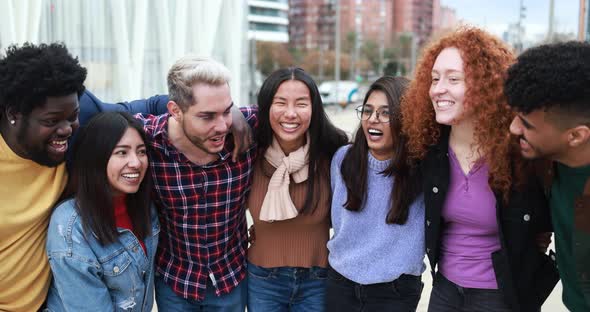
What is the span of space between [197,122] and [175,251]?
2.57 ft

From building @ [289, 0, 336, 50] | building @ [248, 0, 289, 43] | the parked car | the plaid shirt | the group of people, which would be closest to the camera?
the group of people

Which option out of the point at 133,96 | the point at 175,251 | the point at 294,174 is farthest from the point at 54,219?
the point at 133,96

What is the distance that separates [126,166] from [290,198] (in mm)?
966

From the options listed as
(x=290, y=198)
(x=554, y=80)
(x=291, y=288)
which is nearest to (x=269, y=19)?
(x=290, y=198)

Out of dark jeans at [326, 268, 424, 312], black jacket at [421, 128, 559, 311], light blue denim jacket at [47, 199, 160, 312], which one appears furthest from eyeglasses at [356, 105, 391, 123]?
light blue denim jacket at [47, 199, 160, 312]

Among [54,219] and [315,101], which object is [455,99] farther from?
[54,219]

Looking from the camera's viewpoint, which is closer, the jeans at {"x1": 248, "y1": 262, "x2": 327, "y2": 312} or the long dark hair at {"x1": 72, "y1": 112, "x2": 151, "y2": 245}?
the long dark hair at {"x1": 72, "y1": 112, "x2": 151, "y2": 245}

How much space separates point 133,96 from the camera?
29.6ft

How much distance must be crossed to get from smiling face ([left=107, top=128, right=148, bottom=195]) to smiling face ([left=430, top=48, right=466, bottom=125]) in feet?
5.08

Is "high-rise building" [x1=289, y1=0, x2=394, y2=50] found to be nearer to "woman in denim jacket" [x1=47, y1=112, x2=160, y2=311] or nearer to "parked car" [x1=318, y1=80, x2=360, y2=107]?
"parked car" [x1=318, y1=80, x2=360, y2=107]

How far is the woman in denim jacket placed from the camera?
263 cm

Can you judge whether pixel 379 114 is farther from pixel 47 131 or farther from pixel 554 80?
pixel 47 131

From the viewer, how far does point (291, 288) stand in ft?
10.8

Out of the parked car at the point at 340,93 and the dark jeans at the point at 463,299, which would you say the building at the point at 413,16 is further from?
the dark jeans at the point at 463,299
